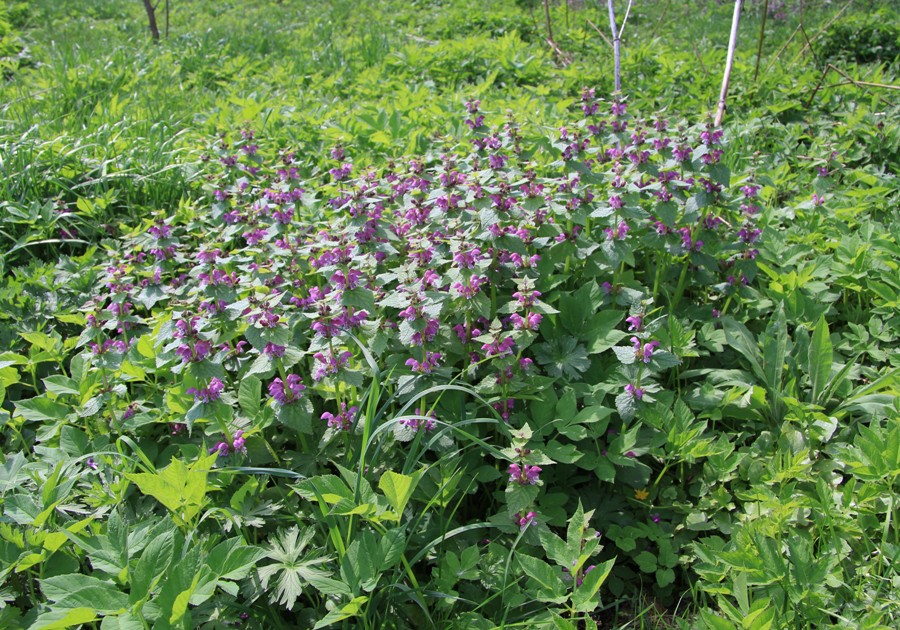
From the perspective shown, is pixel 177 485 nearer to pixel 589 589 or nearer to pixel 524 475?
pixel 524 475

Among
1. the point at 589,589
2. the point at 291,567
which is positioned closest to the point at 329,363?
the point at 291,567

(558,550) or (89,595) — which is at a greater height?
(89,595)

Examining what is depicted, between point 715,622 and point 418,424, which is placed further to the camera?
point 418,424

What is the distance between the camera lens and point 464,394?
2191 millimetres

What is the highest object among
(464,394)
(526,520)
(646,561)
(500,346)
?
(500,346)

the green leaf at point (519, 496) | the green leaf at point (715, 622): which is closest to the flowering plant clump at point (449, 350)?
the green leaf at point (519, 496)

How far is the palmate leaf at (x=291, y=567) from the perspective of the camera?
1.61m

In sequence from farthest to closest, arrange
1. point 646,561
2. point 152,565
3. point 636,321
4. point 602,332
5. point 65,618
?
point 602,332 → point 636,321 → point 646,561 → point 152,565 → point 65,618

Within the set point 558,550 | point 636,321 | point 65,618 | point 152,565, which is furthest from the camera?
point 636,321

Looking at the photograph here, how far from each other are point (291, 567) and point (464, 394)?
767 mm

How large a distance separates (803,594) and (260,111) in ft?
13.6

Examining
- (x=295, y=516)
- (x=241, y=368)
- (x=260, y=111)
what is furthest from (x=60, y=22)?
(x=295, y=516)

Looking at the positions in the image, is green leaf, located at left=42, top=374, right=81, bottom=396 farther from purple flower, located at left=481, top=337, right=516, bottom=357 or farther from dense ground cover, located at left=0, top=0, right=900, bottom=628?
purple flower, located at left=481, top=337, right=516, bottom=357

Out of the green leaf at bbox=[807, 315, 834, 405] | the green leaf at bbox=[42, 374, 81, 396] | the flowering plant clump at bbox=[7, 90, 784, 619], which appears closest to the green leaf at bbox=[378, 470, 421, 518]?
the flowering plant clump at bbox=[7, 90, 784, 619]
